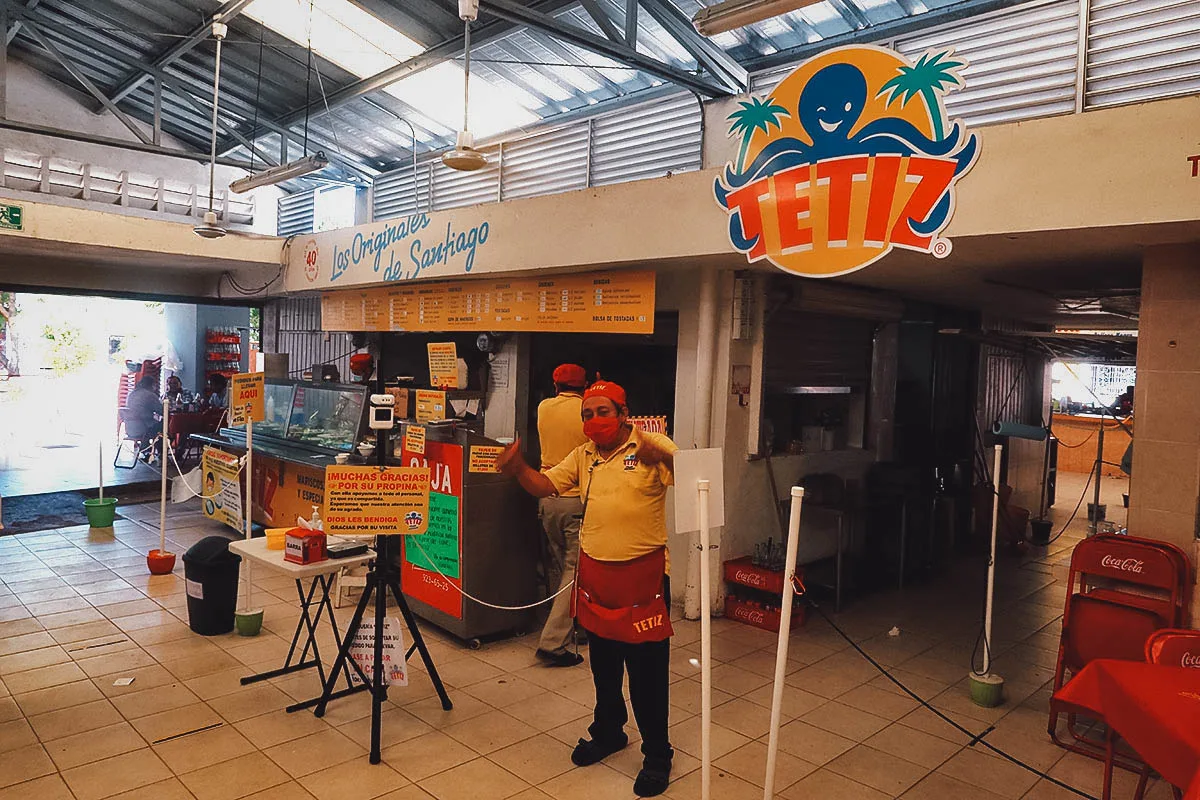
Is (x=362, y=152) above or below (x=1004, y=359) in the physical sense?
above

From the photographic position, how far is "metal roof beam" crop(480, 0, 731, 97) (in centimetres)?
599

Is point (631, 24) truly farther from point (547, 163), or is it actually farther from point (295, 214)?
point (295, 214)

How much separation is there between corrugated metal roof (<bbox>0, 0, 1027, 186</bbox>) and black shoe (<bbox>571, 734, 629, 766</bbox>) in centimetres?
521

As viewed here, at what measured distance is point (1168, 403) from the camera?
4.07 metres

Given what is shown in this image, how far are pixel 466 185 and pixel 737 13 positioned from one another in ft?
20.3

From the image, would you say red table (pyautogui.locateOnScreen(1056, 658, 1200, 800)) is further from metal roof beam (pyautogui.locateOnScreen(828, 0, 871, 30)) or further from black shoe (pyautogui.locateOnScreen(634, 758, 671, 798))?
metal roof beam (pyautogui.locateOnScreen(828, 0, 871, 30))

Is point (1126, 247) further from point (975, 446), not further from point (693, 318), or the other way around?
point (975, 446)

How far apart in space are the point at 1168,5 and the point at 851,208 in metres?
A: 2.58

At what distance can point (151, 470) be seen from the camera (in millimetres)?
11758

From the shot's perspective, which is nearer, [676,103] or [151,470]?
[676,103]

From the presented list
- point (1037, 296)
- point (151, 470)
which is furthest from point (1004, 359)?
point (151, 470)

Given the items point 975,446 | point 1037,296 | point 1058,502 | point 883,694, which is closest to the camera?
point 883,694

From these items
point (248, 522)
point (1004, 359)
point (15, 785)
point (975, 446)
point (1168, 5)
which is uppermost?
point (1168, 5)

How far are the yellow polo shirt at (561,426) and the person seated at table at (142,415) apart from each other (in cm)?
952
